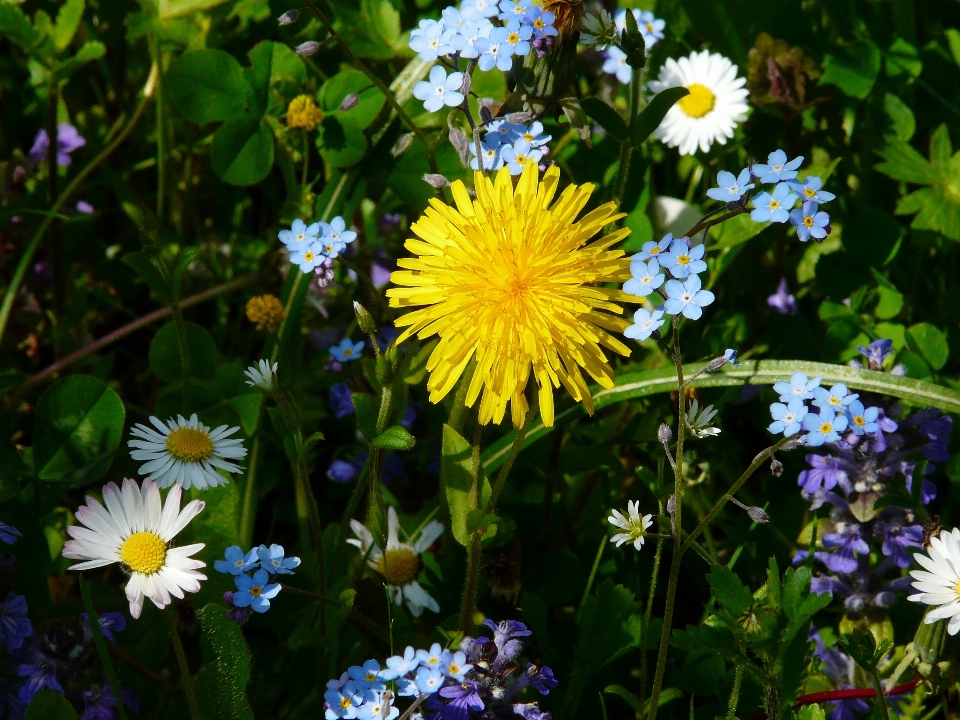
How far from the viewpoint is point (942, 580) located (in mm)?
1918

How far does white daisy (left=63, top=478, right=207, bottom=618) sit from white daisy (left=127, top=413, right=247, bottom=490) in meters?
0.12

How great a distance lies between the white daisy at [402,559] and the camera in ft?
7.79

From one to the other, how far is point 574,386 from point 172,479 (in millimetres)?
905

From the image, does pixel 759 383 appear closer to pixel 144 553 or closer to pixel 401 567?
pixel 401 567

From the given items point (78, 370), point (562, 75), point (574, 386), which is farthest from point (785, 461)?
point (78, 370)

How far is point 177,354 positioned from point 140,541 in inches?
32.2

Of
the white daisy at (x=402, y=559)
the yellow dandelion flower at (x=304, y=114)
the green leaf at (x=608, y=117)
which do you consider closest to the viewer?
the green leaf at (x=608, y=117)

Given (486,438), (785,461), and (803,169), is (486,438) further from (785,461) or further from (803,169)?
(803,169)

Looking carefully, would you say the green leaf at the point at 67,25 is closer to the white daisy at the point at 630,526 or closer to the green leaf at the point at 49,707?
the green leaf at the point at 49,707

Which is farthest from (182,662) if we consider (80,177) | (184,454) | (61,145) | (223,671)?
(61,145)

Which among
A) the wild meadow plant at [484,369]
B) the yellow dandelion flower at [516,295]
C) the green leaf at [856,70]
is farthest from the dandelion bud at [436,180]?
the green leaf at [856,70]

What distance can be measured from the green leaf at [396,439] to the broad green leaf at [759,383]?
1.33 ft

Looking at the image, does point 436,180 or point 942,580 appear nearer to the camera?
point 942,580

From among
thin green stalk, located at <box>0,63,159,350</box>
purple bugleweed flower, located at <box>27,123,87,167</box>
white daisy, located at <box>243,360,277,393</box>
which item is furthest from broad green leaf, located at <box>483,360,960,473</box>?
purple bugleweed flower, located at <box>27,123,87,167</box>
